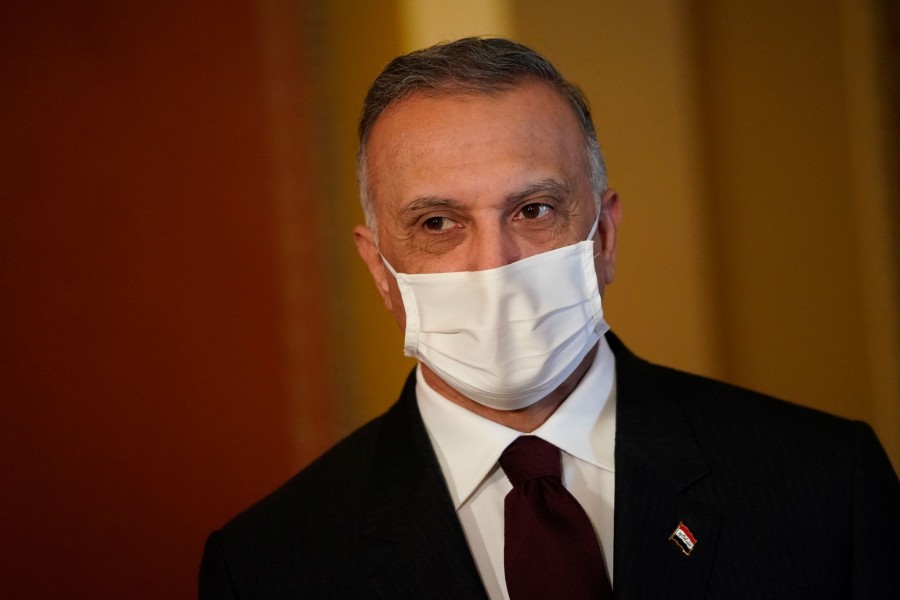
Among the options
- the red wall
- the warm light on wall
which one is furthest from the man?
the warm light on wall

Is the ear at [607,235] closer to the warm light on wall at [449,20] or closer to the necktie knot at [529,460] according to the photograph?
the necktie knot at [529,460]

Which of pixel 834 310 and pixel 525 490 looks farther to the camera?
pixel 834 310

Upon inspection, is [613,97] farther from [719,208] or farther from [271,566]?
[271,566]

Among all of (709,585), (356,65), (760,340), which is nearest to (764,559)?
(709,585)

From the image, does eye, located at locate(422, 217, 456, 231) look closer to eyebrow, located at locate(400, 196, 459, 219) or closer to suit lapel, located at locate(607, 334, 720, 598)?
eyebrow, located at locate(400, 196, 459, 219)

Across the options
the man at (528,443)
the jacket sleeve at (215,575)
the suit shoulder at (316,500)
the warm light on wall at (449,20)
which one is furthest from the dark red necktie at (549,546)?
the warm light on wall at (449,20)

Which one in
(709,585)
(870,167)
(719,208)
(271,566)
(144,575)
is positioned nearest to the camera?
(709,585)

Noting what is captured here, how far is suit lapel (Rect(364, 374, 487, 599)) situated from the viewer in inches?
73.3

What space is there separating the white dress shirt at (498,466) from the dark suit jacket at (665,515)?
0.04 m

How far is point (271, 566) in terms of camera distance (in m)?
2.00

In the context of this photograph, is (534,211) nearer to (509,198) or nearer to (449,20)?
(509,198)

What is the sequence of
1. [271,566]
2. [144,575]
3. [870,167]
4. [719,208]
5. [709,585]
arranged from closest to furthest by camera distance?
1. [709,585]
2. [271,566]
3. [144,575]
4. [870,167]
5. [719,208]

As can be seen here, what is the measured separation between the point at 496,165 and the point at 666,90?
4.76 feet

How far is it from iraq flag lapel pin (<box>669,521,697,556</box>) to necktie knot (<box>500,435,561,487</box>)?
9.2 inches
